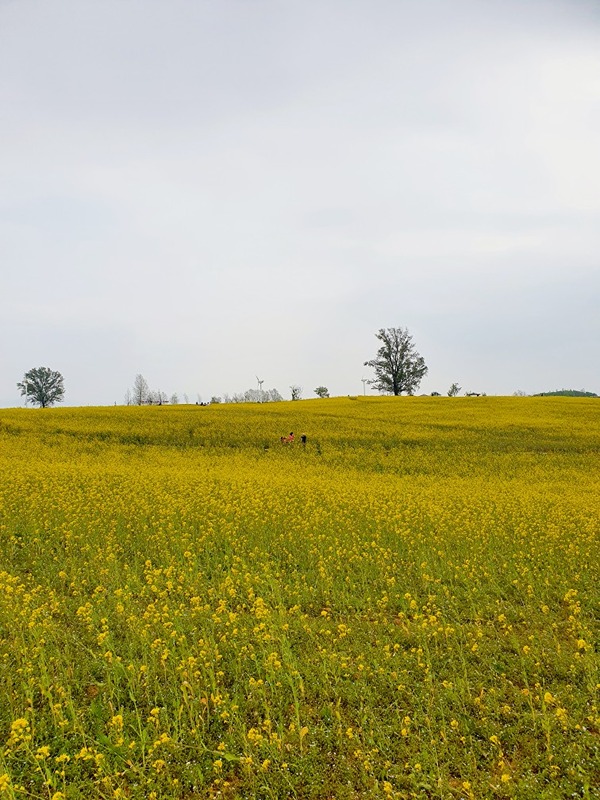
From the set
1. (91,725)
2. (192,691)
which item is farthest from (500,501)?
(91,725)

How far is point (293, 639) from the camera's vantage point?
22.2ft

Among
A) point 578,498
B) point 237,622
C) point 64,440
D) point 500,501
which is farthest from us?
point 64,440

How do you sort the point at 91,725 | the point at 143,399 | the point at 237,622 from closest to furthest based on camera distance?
the point at 91,725 < the point at 237,622 < the point at 143,399

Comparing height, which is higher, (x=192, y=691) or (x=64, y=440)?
(x=64, y=440)

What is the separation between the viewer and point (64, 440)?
26.2 metres

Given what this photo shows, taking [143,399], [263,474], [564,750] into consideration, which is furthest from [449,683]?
[143,399]

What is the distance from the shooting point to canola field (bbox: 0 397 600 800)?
4.55m

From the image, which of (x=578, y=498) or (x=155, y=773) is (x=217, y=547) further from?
(x=578, y=498)

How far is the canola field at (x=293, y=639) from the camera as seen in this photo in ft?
14.9

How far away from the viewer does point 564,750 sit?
461cm

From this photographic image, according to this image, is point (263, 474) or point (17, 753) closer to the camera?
point (17, 753)

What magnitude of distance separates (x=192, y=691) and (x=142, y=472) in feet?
41.5

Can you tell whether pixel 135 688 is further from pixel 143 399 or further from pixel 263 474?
pixel 143 399

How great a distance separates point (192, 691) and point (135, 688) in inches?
29.5
